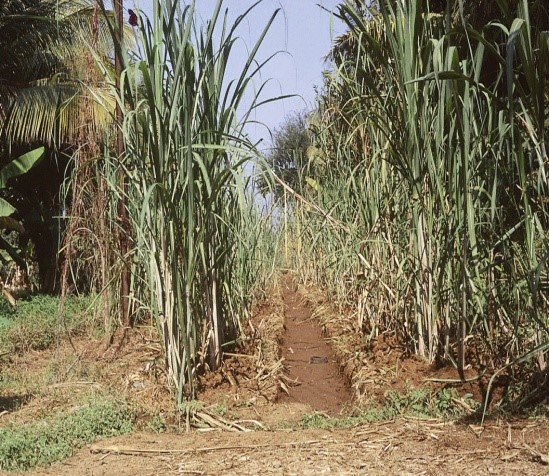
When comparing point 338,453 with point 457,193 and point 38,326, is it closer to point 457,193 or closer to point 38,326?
point 457,193

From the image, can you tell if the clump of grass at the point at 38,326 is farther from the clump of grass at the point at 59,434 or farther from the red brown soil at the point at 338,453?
the red brown soil at the point at 338,453

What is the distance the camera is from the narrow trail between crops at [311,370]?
3.92 meters

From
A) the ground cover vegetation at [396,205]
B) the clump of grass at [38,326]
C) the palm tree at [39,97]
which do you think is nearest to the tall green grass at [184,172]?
the ground cover vegetation at [396,205]

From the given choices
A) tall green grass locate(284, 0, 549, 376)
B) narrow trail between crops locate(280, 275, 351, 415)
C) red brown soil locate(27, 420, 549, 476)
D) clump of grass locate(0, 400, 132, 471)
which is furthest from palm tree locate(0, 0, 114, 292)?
red brown soil locate(27, 420, 549, 476)

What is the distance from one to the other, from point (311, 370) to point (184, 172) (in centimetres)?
217

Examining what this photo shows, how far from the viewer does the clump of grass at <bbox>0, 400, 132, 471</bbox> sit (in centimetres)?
257

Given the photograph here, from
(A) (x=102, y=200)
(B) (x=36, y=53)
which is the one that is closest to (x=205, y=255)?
(A) (x=102, y=200)

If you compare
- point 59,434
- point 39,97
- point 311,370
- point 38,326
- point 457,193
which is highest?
point 39,97

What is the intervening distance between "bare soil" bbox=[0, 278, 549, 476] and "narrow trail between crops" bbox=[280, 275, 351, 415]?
0.5 inches

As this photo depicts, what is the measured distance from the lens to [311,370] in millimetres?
4805

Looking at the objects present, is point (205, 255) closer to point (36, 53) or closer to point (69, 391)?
point (69, 391)

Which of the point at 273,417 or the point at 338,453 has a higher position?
the point at 338,453

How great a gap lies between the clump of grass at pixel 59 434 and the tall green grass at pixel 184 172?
0.33 meters

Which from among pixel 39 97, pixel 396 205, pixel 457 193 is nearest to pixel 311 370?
pixel 396 205
